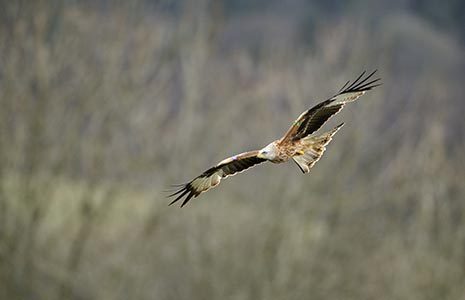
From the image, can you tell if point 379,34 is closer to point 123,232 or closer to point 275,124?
point 275,124

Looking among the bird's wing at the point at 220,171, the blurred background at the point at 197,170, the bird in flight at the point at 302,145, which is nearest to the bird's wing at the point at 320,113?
the bird in flight at the point at 302,145

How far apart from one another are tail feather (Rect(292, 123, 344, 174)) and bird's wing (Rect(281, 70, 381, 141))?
4 cm

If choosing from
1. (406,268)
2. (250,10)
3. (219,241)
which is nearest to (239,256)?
(219,241)

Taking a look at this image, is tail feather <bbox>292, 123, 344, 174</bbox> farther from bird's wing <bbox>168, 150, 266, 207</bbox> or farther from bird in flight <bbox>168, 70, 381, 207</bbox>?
bird's wing <bbox>168, 150, 266, 207</bbox>

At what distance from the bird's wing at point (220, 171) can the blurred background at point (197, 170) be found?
13.7 meters

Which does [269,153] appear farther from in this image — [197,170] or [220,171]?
[197,170]

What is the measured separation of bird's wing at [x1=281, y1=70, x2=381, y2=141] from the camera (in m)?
2.12

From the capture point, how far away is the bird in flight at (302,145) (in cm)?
209

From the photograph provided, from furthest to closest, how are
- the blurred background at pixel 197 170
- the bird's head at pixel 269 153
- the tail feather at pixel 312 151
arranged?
the blurred background at pixel 197 170 → the tail feather at pixel 312 151 → the bird's head at pixel 269 153

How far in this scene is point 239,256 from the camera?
20938 millimetres

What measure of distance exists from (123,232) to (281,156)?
61.4ft

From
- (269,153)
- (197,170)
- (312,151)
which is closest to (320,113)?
(312,151)

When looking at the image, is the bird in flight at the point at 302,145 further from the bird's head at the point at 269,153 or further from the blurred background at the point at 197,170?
the blurred background at the point at 197,170

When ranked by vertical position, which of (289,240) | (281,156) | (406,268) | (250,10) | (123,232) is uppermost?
(250,10)
